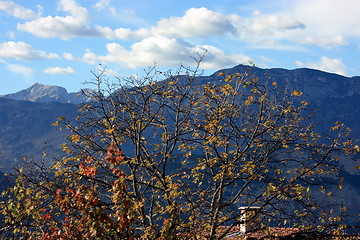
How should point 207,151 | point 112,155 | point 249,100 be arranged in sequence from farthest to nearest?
point 207,151
point 249,100
point 112,155

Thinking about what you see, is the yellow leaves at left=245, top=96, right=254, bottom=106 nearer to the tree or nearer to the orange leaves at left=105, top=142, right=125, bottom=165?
the tree

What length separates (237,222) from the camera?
1667 centimetres

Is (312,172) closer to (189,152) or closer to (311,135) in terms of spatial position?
(311,135)

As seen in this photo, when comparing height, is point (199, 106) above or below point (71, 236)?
above

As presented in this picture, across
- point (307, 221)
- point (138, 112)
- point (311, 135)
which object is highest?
point (138, 112)

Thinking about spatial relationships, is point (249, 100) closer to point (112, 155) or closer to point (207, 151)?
point (207, 151)

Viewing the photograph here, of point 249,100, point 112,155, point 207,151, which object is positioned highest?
point 249,100

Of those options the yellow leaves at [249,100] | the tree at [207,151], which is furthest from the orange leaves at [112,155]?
the yellow leaves at [249,100]

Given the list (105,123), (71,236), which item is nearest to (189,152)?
(105,123)

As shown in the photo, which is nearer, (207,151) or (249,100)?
(249,100)

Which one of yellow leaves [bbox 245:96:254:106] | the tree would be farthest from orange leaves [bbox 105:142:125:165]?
yellow leaves [bbox 245:96:254:106]

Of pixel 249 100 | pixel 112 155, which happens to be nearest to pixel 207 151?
pixel 249 100

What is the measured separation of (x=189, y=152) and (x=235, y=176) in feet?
6.44

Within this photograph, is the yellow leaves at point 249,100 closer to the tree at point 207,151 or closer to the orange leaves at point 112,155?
the tree at point 207,151
